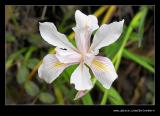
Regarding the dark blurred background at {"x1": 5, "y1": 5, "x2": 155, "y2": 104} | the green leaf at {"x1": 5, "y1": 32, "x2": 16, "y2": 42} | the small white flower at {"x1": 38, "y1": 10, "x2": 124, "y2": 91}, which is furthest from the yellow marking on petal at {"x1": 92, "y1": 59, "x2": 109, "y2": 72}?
the green leaf at {"x1": 5, "y1": 32, "x2": 16, "y2": 42}

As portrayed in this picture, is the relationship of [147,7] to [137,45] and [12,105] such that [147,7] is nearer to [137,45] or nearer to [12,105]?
[137,45]

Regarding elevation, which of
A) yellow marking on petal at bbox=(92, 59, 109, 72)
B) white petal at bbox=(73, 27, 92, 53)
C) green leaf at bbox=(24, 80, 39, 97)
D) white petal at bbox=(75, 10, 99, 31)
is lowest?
green leaf at bbox=(24, 80, 39, 97)

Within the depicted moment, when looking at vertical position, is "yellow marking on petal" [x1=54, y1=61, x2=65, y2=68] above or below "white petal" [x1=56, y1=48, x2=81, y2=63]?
below

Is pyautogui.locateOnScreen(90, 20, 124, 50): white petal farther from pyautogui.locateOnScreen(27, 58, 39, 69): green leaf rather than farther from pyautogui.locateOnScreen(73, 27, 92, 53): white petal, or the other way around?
pyautogui.locateOnScreen(27, 58, 39, 69): green leaf

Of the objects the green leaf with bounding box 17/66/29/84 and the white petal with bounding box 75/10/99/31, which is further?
the green leaf with bounding box 17/66/29/84

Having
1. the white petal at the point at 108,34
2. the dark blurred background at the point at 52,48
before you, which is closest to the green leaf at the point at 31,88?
the dark blurred background at the point at 52,48

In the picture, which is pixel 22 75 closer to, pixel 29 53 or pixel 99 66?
pixel 29 53

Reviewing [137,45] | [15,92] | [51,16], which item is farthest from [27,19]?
[137,45]
